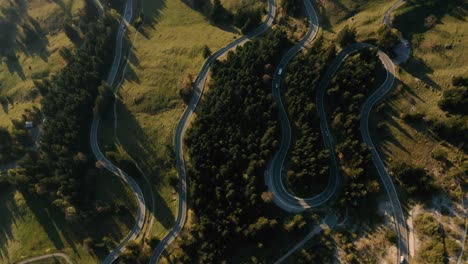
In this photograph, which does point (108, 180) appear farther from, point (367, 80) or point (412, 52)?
point (412, 52)

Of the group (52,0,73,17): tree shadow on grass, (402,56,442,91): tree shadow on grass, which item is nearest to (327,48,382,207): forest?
(402,56,442,91): tree shadow on grass

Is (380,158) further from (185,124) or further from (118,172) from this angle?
(118,172)

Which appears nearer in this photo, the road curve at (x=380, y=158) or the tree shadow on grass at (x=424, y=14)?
the road curve at (x=380, y=158)

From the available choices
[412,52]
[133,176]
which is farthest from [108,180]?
[412,52]

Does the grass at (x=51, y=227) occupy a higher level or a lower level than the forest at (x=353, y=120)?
lower

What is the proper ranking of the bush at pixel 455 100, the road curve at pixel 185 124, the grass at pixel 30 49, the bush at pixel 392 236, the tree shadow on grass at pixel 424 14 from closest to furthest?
the bush at pixel 392 236, the bush at pixel 455 100, the road curve at pixel 185 124, the tree shadow on grass at pixel 424 14, the grass at pixel 30 49

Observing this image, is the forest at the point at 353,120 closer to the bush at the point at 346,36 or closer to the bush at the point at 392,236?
the bush at the point at 346,36

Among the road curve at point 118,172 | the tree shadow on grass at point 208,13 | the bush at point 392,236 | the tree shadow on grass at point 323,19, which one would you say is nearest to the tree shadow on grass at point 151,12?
the road curve at point 118,172
